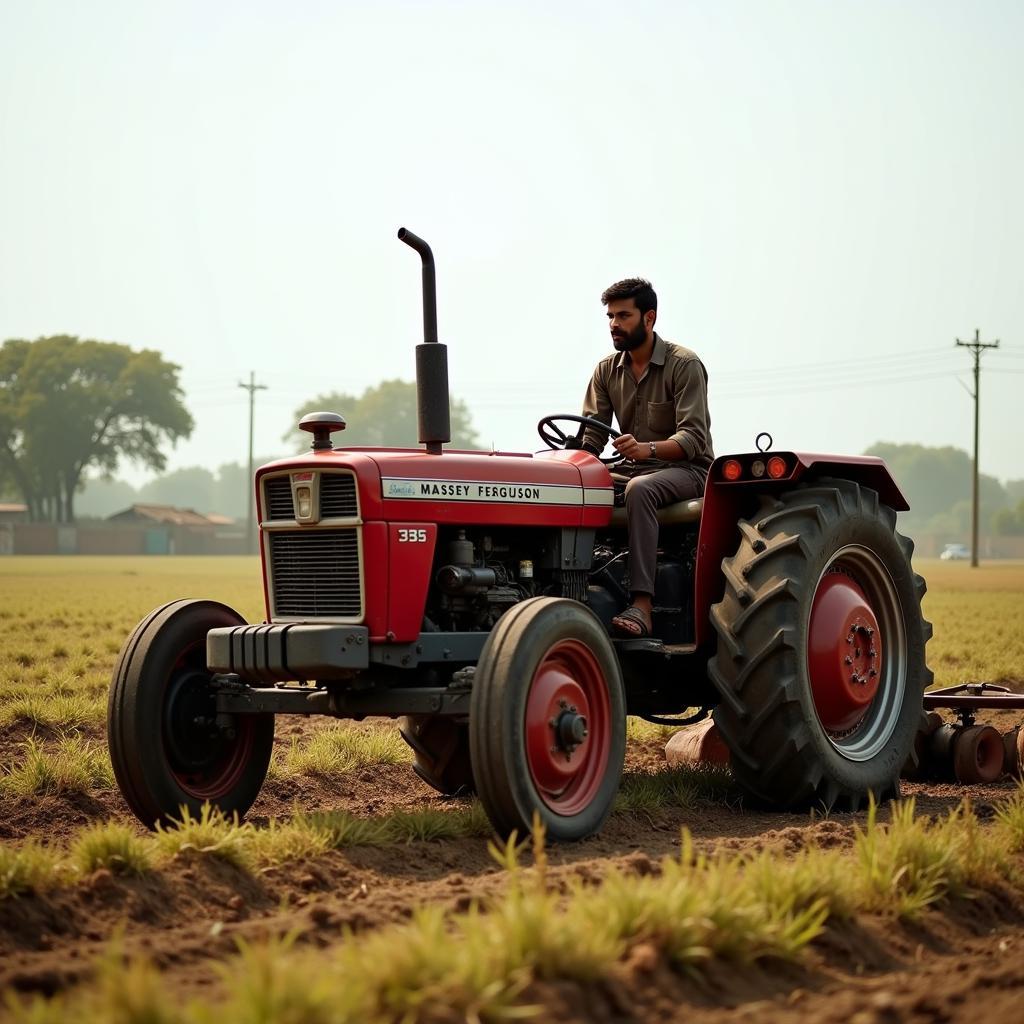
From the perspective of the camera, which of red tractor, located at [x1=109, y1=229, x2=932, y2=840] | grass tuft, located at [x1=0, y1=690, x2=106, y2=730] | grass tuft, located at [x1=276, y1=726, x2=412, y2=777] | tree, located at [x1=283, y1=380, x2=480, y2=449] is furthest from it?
tree, located at [x1=283, y1=380, x2=480, y2=449]

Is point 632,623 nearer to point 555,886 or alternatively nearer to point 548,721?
point 548,721

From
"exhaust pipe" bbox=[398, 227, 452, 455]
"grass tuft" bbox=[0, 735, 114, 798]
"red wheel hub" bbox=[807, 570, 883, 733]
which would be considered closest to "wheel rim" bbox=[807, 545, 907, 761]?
"red wheel hub" bbox=[807, 570, 883, 733]

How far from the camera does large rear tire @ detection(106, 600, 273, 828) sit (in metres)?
6.30

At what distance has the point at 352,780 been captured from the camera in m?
8.13

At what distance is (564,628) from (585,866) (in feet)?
4.18

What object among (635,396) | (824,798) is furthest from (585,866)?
(635,396)

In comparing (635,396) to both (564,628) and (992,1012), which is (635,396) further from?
(992,1012)

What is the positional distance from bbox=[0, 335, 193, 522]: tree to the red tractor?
91412 millimetres

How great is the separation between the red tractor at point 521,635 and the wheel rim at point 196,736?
0.03 feet

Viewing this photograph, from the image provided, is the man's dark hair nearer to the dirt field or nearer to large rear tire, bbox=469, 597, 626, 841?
large rear tire, bbox=469, 597, 626, 841

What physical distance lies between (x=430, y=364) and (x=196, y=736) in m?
2.01

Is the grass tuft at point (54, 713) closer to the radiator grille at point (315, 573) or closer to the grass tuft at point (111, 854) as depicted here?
the radiator grille at point (315, 573)

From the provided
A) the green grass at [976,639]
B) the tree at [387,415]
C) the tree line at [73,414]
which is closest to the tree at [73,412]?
the tree line at [73,414]

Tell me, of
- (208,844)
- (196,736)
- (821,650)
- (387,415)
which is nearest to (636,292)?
(821,650)
